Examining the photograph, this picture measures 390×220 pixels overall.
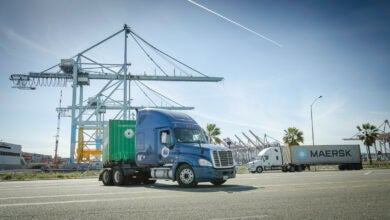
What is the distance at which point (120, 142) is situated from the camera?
1451 cm

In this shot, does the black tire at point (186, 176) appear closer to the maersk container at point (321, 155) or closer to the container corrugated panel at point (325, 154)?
the maersk container at point (321, 155)

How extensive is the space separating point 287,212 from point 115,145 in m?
10.9

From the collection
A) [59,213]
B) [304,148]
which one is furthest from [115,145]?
[304,148]

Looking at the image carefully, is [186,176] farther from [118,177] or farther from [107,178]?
[107,178]

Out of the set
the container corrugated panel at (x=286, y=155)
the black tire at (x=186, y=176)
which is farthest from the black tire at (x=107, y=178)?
the container corrugated panel at (x=286, y=155)

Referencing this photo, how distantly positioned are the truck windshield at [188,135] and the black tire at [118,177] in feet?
12.3

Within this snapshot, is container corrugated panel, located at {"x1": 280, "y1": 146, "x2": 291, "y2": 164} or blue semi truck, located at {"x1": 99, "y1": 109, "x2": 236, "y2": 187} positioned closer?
blue semi truck, located at {"x1": 99, "y1": 109, "x2": 236, "y2": 187}

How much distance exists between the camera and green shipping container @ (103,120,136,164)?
46.8 ft

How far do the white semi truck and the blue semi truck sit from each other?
24509mm

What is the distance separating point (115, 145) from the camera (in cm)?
1441

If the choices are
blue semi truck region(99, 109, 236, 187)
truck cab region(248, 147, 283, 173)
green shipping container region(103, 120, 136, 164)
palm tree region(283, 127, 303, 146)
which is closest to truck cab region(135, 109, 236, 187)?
blue semi truck region(99, 109, 236, 187)

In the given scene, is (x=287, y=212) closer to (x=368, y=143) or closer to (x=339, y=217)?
(x=339, y=217)

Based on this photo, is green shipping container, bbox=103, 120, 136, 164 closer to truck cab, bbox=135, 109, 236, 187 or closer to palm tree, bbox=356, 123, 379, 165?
truck cab, bbox=135, 109, 236, 187

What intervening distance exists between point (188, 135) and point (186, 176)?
1.91m
